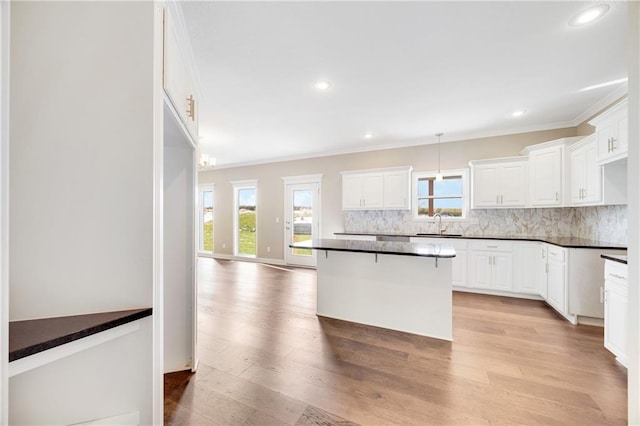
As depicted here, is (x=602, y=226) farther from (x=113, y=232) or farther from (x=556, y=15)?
(x=113, y=232)

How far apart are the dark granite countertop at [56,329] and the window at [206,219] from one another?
7.33m

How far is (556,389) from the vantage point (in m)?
1.86

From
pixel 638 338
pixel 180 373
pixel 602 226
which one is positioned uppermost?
pixel 602 226

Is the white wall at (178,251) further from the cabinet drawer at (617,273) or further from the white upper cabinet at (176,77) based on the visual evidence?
the cabinet drawer at (617,273)

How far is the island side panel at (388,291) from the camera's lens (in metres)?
2.70

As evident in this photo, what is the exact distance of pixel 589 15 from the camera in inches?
75.3

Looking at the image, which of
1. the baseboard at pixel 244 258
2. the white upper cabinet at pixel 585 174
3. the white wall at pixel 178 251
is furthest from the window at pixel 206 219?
the white upper cabinet at pixel 585 174

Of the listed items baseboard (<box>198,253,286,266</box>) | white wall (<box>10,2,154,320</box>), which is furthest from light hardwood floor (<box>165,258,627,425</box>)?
baseboard (<box>198,253,286,266</box>)

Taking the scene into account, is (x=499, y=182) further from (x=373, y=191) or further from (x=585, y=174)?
(x=373, y=191)

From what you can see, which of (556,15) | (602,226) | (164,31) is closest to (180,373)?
(164,31)

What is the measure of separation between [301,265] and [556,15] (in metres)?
5.73

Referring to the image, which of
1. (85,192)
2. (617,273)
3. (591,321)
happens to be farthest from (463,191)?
(85,192)

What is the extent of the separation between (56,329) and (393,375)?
2.07 metres

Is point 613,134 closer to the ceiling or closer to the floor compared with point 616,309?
closer to the ceiling
